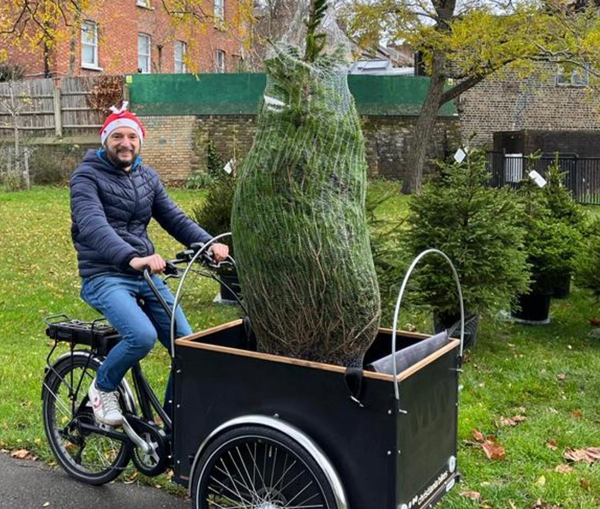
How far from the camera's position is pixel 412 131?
23000mm

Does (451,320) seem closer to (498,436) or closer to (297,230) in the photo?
(498,436)

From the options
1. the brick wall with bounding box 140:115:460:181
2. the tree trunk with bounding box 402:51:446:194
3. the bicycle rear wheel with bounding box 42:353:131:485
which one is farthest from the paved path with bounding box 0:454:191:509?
the brick wall with bounding box 140:115:460:181

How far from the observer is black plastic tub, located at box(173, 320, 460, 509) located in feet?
8.25

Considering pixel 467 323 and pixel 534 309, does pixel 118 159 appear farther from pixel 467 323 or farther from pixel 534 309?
pixel 534 309

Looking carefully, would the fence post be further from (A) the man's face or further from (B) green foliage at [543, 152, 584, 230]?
(A) the man's face

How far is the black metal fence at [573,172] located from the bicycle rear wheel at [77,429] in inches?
655

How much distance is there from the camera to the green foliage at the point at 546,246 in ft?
23.8

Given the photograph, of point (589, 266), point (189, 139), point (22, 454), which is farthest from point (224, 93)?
point (22, 454)

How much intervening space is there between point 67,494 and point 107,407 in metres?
0.63

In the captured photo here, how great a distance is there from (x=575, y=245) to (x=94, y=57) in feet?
77.9

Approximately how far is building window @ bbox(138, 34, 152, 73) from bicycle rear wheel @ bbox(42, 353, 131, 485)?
27.4 metres

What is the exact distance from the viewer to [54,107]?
22062 millimetres

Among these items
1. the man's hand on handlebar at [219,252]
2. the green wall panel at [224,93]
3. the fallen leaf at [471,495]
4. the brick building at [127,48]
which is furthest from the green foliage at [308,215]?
the brick building at [127,48]

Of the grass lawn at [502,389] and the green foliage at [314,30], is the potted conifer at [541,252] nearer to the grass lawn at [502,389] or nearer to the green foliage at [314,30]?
the grass lawn at [502,389]
